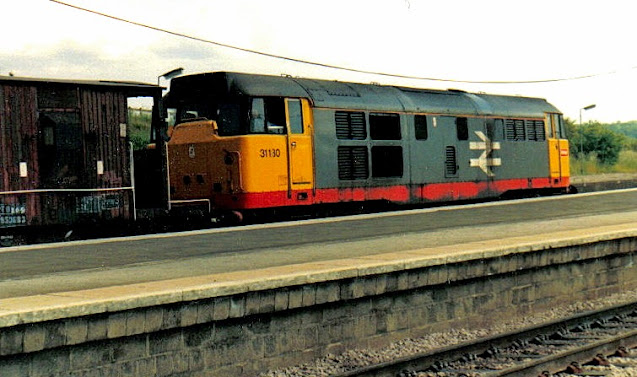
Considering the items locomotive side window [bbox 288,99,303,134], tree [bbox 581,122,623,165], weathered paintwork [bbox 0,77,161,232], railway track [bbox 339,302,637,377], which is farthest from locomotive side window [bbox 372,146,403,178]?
tree [bbox 581,122,623,165]

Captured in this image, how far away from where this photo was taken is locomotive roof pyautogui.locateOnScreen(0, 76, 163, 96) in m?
14.5

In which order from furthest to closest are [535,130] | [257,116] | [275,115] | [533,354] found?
[535,130] < [275,115] < [257,116] < [533,354]

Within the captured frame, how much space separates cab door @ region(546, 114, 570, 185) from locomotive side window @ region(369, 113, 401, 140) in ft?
25.7

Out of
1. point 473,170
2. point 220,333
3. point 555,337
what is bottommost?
point 555,337

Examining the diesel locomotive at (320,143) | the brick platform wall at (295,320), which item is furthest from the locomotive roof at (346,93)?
the brick platform wall at (295,320)

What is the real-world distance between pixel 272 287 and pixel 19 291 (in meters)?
2.52

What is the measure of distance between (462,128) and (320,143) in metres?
5.84

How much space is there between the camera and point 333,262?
31.1 feet

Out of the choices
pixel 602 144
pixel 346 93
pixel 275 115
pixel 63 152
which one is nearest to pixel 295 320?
pixel 63 152

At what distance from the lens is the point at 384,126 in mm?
20297

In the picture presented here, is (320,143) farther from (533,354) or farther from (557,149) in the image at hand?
(557,149)

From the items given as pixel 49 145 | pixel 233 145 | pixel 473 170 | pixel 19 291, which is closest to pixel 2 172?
pixel 49 145

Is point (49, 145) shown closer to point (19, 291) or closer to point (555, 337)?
point (19, 291)

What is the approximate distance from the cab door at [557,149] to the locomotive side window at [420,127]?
654 centimetres
